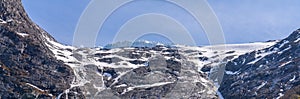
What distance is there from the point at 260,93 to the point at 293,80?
48.7 feet

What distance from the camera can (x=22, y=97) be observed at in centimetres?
18900

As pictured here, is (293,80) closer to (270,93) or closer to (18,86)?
(270,93)

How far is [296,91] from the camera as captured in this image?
167m

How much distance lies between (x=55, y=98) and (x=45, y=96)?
477 cm

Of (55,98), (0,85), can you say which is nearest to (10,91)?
(0,85)

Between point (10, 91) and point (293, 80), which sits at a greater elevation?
point (10, 91)

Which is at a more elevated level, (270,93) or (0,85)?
(0,85)

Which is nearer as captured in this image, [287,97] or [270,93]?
[287,97]

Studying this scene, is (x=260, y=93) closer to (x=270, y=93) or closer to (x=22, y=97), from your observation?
(x=270, y=93)

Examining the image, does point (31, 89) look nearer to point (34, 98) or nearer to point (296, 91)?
point (34, 98)

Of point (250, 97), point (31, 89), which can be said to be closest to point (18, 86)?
point (31, 89)

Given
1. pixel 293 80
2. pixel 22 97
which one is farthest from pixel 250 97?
pixel 22 97

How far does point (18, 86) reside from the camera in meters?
200

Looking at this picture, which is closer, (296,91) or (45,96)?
(296,91)
